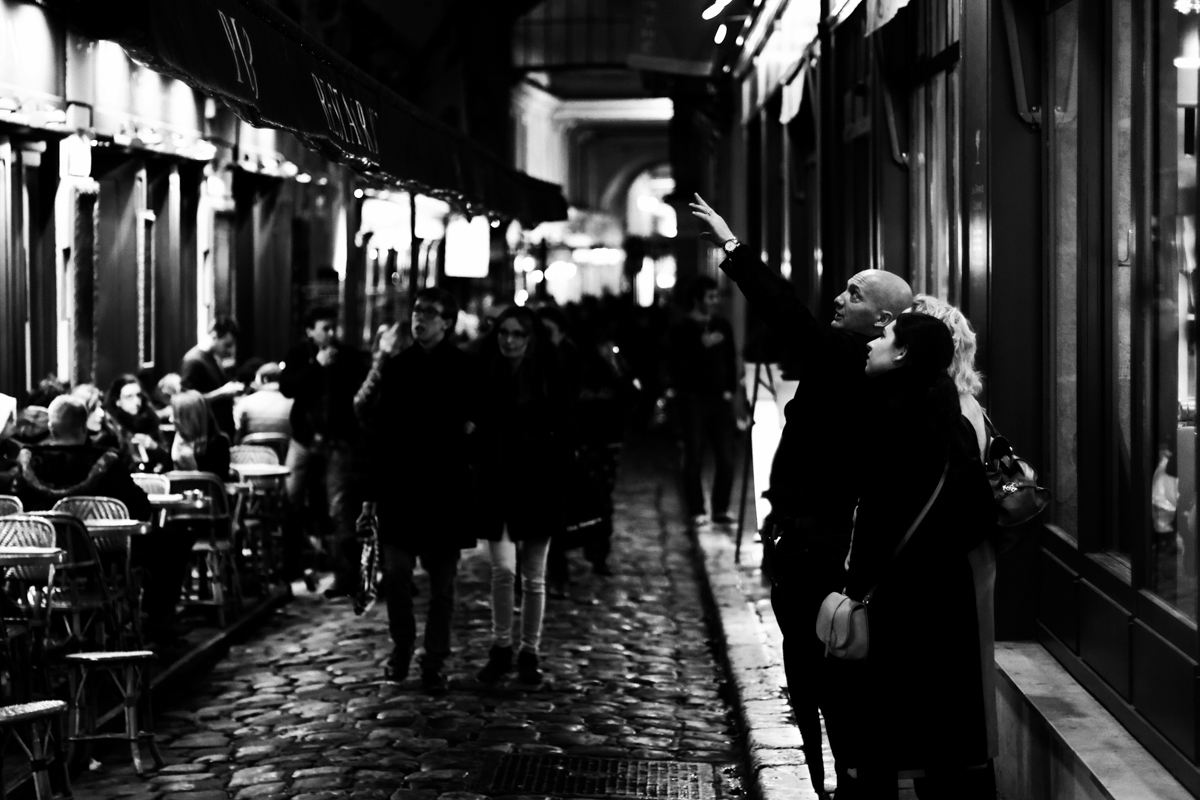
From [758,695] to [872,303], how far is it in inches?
142

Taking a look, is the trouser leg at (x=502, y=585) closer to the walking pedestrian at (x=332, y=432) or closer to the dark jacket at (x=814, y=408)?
the walking pedestrian at (x=332, y=432)

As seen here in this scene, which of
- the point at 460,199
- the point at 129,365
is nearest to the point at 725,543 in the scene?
the point at 460,199

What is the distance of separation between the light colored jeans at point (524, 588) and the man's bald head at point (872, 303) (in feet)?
13.2

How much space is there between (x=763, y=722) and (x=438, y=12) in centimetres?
2438

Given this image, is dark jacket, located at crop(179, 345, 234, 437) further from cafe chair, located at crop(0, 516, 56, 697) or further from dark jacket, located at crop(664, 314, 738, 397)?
cafe chair, located at crop(0, 516, 56, 697)

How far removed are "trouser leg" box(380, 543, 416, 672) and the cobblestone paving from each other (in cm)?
18

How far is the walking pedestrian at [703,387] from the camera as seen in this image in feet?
53.0

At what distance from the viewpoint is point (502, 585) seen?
986 cm

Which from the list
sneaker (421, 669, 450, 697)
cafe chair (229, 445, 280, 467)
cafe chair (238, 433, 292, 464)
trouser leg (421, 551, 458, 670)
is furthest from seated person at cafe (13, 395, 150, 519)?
cafe chair (238, 433, 292, 464)

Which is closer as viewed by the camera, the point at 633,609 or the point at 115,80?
the point at 633,609

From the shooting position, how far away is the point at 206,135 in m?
17.4

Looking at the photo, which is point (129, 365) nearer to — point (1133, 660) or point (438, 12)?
point (1133, 660)

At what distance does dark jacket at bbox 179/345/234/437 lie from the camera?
15203mm

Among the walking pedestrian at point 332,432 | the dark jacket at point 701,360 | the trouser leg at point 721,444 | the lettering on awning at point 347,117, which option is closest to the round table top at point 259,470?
the walking pedestrian at point 332,432
